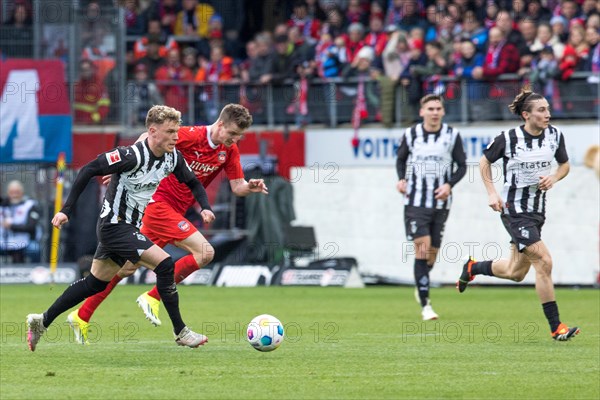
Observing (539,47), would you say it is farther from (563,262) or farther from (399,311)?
(399,311)

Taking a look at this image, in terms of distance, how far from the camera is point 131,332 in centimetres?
1164

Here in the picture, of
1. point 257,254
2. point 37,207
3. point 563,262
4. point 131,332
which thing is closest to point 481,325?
point 131,332

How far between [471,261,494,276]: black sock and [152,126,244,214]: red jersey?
8.57 ft

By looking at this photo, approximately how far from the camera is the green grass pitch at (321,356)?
7.74m

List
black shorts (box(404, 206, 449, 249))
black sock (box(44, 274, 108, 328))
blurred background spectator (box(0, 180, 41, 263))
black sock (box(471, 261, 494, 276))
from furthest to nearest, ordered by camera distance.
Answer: blurred background spectator (box(0, 180, 41, 263)) → black shorts (box(404, 206, 449, 249)) → black sock (box(471, 261, 494, 276)) → black sock (box(44, 274, 108, 328))

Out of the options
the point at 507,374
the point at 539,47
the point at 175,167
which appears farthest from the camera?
the point at 539,47

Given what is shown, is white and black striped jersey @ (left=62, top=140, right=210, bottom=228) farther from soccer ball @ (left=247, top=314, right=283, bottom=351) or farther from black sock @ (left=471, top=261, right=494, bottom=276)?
black sock @ (left=471, top=261, right=494, bottom=276)

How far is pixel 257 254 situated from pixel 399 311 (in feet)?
22.8

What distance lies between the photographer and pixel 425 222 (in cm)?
1356

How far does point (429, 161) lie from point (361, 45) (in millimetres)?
9940

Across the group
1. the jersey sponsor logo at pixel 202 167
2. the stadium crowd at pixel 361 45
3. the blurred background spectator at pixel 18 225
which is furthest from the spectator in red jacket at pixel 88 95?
the jersey sponsor logo at pixel 202 167

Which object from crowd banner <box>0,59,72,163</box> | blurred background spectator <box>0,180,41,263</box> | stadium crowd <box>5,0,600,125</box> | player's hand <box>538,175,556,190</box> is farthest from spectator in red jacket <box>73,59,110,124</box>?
player's hand <box>538,175,556,190</box>

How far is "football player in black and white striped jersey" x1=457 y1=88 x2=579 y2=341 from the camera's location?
10.9m

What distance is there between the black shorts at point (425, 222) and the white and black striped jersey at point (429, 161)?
0.21 ft
